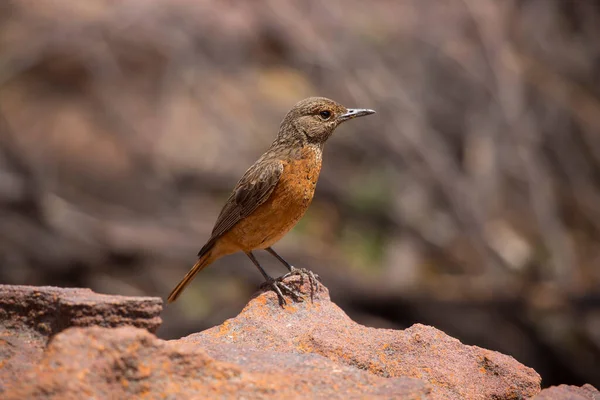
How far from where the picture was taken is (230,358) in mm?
3133

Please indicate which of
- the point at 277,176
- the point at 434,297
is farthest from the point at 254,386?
the point at 434,297

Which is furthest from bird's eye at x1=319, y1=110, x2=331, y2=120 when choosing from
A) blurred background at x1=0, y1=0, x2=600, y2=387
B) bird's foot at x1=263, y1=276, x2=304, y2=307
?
blurred background at x1=0, y1=0, x2=600, y2=387

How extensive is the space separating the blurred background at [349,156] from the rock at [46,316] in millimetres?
4976

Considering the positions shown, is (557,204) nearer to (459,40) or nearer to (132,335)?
(459,40)

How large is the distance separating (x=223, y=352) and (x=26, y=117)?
1046 cm

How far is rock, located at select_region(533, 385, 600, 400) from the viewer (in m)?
3.08

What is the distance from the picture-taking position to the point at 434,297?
28.0 ft

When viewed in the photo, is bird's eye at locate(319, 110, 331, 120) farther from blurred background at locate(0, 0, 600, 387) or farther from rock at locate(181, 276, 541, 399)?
blurred background at locate(0, 0, 600, 387)

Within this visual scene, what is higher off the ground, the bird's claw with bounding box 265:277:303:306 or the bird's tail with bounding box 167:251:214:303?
the bird's tail with bounding box 167:251:214:303

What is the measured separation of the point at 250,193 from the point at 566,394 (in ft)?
7.76

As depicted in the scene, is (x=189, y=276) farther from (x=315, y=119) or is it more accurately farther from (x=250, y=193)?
(x=315, y=119)

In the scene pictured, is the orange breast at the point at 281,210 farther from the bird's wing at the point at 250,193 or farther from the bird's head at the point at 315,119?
the bird's head at the point at 315,119

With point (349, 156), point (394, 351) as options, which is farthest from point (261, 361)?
point (349, 156)

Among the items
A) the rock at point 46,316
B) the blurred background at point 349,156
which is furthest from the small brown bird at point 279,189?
the blurred background at point 349,156
